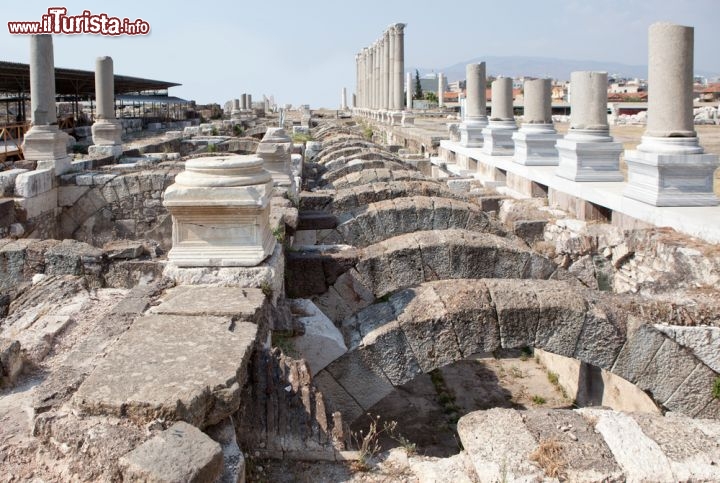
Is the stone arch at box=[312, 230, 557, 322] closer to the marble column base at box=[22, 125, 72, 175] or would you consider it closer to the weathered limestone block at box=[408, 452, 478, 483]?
the weathered limestone block at box=[408, 452, 478, 483]

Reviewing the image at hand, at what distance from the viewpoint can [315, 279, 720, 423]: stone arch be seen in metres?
4.80

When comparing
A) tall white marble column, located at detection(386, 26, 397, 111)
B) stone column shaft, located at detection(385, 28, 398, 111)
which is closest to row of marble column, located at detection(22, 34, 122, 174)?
stone column shaft, located at detection(385, 28, 398, 111)

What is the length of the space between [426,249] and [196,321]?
9.17 feet

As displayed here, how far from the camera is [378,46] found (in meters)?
48.6

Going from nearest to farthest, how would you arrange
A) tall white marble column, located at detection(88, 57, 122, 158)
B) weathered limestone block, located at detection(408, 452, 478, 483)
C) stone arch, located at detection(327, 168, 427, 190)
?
weathered limestone block, located at detection(408, 452, 478, 483)
stone arch, located at detection(327, 168, 427, 190)
tall white marble column, located at detection(88, 57, 122, 158)

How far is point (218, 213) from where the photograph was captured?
186 inches

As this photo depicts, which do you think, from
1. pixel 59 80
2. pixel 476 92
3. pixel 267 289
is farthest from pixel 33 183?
pixel 59 80

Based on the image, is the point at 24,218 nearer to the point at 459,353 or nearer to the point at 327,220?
the point at 327,220

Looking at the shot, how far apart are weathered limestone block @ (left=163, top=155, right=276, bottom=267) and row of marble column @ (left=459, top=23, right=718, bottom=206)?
17.3ft

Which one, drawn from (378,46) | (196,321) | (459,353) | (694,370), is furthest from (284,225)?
(378,46)

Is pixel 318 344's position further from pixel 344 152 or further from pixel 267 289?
pixel 344 152

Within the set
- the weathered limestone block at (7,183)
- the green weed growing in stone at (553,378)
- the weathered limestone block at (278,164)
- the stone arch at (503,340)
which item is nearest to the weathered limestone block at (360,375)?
the stone arch at (503,340)

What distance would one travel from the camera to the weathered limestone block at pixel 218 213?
15.3 feet

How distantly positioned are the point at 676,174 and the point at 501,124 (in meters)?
7.57
